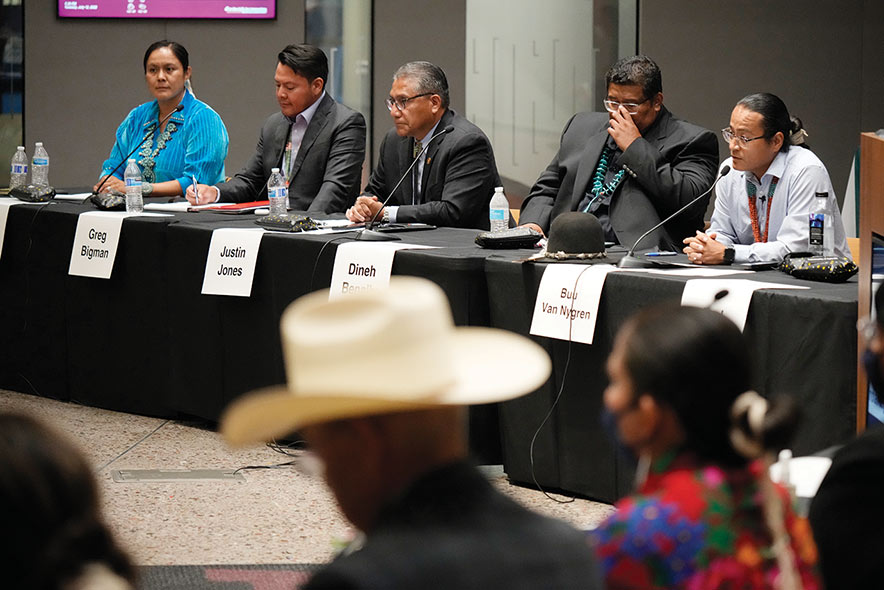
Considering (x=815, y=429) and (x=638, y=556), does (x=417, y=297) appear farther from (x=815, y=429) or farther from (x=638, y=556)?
(x=815, y=429)

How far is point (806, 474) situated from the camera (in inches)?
81.0

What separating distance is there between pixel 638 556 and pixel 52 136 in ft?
24.1

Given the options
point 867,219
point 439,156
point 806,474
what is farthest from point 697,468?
point 439,156

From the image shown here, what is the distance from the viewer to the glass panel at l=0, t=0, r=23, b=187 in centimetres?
799

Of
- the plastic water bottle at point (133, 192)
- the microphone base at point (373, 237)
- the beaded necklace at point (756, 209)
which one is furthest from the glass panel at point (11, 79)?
the beaded necklace at point (756, 209)

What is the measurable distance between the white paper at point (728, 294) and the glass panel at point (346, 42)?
5.09 m

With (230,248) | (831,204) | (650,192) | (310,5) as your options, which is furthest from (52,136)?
(831,204)

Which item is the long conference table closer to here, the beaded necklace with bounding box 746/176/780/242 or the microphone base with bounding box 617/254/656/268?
the microphone base with bounding box 617/254/656/268

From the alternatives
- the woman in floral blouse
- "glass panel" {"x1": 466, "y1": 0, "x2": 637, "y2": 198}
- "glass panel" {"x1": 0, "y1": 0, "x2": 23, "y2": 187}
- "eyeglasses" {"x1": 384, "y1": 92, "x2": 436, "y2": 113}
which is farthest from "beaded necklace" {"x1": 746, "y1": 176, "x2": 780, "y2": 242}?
"glass panel" {"x1": 0, "y1": 0, "x2": 23, "y2": 187}

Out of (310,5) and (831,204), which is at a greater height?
(310,5)

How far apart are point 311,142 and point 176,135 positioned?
24.9 inches

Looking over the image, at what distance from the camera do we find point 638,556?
1397mm

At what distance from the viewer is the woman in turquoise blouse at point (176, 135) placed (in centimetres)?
551

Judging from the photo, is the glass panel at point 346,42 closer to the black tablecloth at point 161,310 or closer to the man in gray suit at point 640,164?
the black tablecloth at point 161,310
